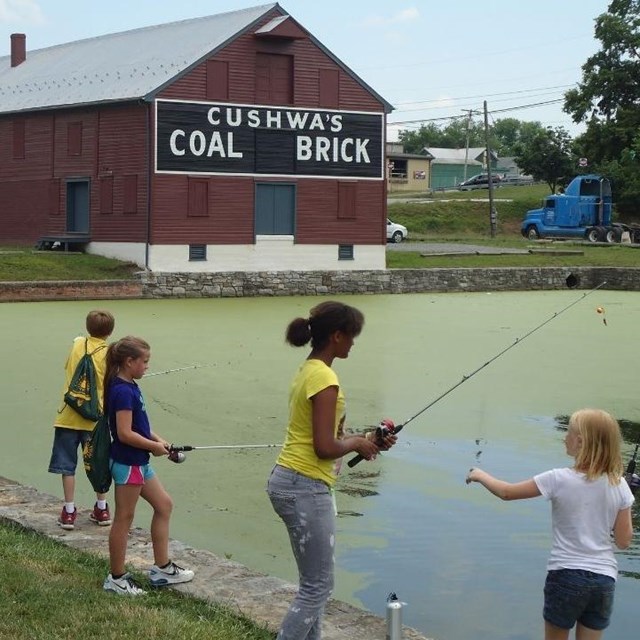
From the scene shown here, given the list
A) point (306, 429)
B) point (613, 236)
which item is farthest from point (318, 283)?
point (306, 429)

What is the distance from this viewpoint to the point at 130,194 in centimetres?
3625

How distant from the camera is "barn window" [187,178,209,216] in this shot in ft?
118

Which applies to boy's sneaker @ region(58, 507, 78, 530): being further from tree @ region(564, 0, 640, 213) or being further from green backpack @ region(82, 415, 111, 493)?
tree @ region(564, 0, 640, 213)

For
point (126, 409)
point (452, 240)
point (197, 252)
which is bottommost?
point (126, 409)

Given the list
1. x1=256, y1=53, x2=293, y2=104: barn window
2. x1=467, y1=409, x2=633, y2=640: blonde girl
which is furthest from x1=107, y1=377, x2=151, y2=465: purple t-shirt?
x1=256, y1=53, x2=293, y2=104: barn window

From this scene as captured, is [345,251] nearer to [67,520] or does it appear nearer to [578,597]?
[67,520]

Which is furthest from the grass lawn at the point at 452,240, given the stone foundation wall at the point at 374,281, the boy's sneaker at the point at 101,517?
Result: the boy's sneaker at the point at 101,517

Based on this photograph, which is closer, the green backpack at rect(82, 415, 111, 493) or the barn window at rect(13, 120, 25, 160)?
the green backpack at rect(82, 415, 111, 493)

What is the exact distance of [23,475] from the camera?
10742 mm

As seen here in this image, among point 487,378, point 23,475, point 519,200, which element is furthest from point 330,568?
point 519,200

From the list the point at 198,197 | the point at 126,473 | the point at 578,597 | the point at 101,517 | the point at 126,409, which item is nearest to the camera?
the point at 578,597

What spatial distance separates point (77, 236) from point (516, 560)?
30747 mm

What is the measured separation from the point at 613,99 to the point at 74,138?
30.3 m

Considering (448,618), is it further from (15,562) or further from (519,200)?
(519,200)
